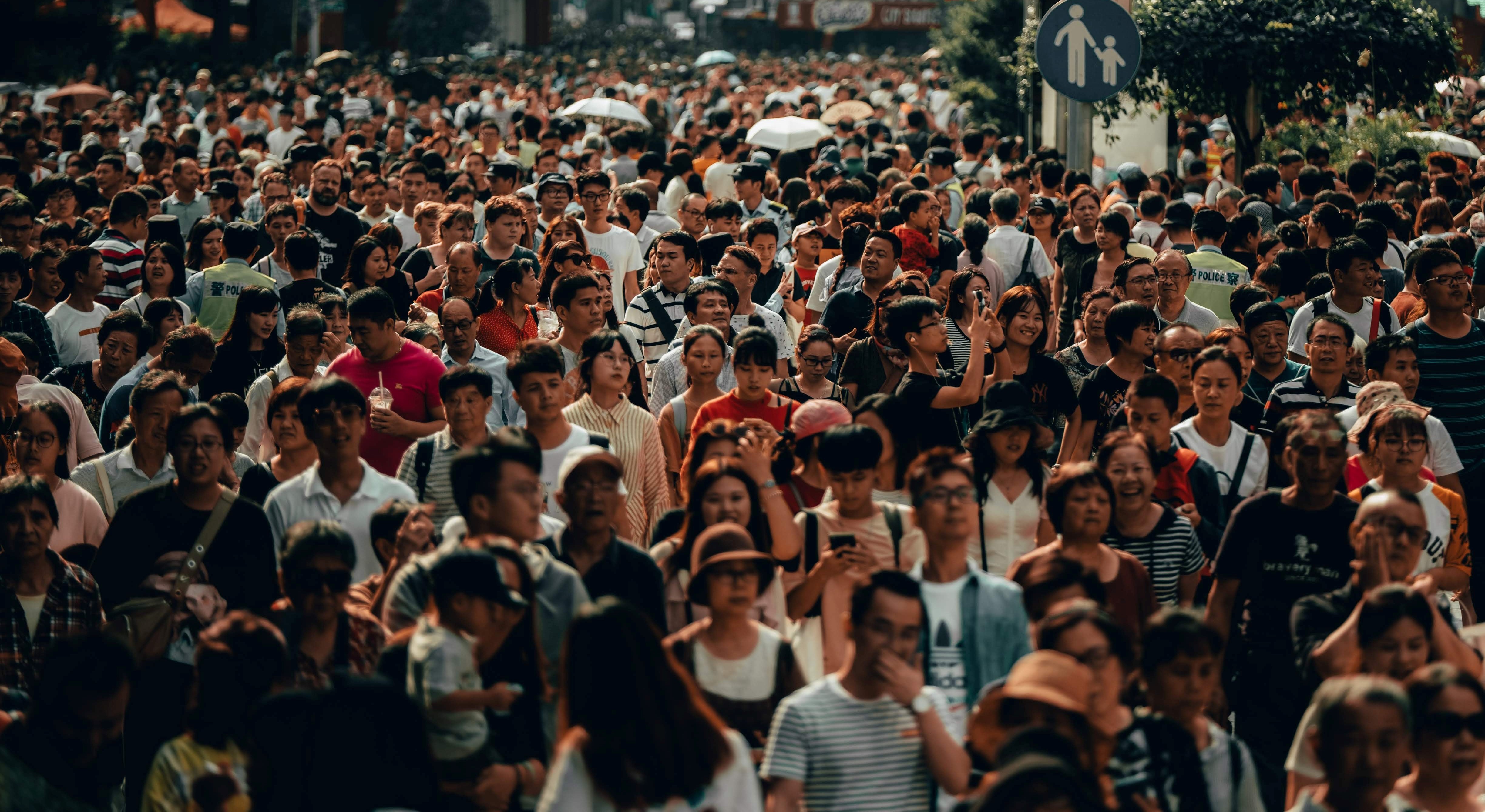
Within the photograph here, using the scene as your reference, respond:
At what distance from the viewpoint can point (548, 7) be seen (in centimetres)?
7800

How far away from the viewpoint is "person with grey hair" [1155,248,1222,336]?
9094mm

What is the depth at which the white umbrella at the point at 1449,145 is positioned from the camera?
18000mm

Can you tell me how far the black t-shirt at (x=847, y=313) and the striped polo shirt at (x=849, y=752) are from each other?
→ 5.06 meters

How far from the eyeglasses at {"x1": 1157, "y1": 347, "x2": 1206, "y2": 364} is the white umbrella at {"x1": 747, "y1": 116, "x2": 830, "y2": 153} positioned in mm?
10652

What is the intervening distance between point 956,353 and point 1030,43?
901cm

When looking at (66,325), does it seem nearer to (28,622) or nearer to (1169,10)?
(28,622)

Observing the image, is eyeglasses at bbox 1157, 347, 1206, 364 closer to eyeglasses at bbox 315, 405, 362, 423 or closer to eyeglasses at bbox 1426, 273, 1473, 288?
eyeglasses at bbox 1426, 273, 1473, 288

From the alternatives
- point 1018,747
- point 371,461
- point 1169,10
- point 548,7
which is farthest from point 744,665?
point 548,7

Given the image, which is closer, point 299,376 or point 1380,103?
point 299,376

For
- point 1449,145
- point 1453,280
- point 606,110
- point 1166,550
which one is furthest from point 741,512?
point 606,110

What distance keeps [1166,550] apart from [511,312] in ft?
13.2

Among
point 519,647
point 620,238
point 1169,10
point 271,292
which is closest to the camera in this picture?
point 519,647

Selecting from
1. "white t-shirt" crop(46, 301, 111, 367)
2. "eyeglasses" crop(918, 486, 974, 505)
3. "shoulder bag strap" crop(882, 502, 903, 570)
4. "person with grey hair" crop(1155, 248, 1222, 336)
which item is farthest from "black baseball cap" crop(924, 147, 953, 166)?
"eyeglasses" crop(918, 486, 974, 505)

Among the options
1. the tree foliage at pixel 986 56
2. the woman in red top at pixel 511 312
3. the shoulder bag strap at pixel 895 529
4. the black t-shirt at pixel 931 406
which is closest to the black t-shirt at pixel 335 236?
the woman in red top at pixel 511 312
